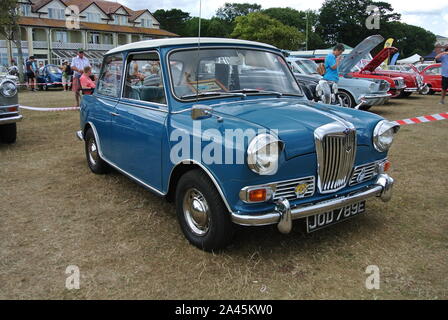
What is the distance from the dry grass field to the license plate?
0.87ft

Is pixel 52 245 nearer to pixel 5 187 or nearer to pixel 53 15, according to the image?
pixel 5 187

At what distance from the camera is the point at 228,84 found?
12.4 feet

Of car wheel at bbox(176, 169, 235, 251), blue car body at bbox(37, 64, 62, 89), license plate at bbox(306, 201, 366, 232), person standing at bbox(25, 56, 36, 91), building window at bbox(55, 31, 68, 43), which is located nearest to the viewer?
car wheel at bbox(176, 169, 235, 251)

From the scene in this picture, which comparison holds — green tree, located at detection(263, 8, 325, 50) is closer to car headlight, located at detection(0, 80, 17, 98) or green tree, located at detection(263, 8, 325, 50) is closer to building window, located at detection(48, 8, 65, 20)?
building window, located at detection(48, 8, 65, 20)

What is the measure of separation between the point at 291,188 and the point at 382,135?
111 centimetres

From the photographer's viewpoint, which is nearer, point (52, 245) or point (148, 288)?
point (148, 288)

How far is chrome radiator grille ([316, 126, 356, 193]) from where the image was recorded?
9.77 feet

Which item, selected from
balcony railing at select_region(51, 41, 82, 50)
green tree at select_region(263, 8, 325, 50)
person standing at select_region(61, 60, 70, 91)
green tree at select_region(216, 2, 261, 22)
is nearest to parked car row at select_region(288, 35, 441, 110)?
person standing at select_region(61, 60, 70, 91)

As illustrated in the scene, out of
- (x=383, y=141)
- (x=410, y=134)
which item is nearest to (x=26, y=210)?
(x=383, y=141)

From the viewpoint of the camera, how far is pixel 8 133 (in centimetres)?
716

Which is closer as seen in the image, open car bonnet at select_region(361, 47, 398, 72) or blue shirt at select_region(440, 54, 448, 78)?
blue shirt at select_region(440, 54, 448, 78)

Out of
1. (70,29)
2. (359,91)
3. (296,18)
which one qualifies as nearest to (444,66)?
(359,91)
